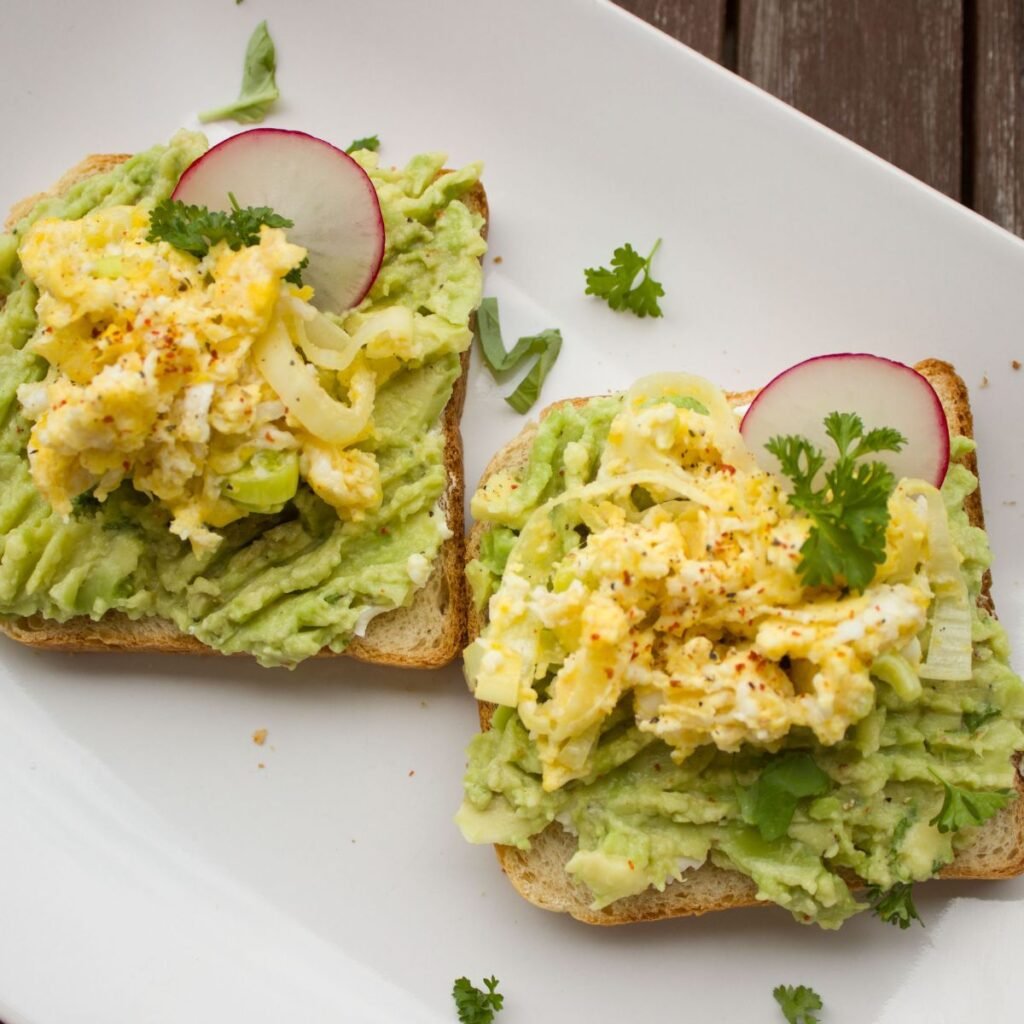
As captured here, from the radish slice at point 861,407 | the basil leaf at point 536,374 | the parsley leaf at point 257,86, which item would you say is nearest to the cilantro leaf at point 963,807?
the radish slice at point 861,407

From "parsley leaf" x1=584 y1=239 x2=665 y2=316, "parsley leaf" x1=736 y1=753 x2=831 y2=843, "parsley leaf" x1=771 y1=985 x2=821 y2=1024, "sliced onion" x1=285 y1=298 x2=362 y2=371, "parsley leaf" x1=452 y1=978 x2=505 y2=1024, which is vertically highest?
"parsley leaf" x1=584 y1=239 x2=665 y2=316

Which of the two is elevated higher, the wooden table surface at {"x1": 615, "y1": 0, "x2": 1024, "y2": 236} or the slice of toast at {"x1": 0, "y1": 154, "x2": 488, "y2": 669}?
the wooden table surface at {"x1": 615, "y1": 0, "x2": 1024, "y2": 236}

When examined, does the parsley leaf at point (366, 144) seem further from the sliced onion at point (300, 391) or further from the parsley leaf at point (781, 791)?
the parsley leaf at point (781, 791)

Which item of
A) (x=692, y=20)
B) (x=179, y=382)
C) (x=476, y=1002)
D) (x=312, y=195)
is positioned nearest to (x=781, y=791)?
(x=476, y=1002)

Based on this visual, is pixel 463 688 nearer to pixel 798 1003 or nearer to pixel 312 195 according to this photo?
pixel 798 1003

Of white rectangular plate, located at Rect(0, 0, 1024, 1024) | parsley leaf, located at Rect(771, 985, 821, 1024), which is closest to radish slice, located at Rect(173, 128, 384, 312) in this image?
white rectangular plate, located at Rect(0, 0, 1024, 1024)

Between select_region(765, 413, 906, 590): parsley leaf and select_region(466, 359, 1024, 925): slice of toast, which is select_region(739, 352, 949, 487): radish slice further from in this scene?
select_region(466, 359, 1024, 925): slice of toast

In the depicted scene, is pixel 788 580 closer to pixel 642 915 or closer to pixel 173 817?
pixel 642 915
